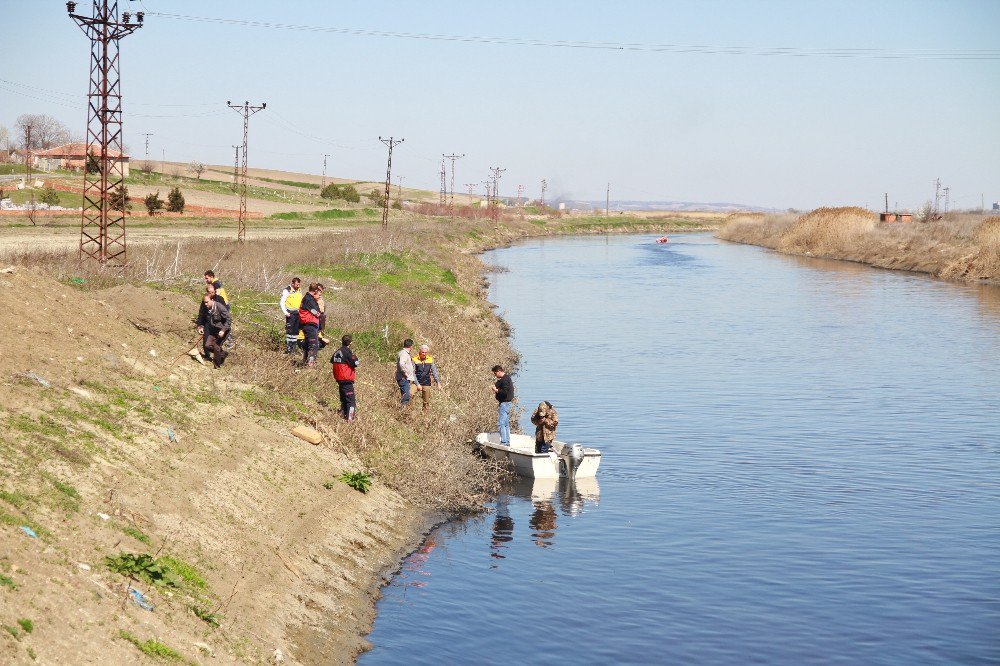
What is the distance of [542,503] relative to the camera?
2525 centimetres

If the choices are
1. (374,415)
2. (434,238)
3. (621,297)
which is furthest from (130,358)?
(434,238)

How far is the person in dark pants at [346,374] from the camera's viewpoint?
23.9 meters

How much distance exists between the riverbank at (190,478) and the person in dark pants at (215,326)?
46cm

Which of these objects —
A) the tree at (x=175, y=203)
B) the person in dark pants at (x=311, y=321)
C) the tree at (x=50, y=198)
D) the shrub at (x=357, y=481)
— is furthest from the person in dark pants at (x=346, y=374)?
the tree at (x=175, y=203)

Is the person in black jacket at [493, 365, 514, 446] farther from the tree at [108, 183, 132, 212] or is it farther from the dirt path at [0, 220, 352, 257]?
the dirt path at [0, 220, 352, 257]

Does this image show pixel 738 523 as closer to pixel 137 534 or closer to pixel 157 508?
pixel 157 508

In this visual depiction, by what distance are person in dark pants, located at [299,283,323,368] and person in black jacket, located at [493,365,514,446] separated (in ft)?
14.4

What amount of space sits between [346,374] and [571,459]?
5609 millimetres

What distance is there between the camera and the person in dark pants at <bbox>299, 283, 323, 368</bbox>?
27.0 meters

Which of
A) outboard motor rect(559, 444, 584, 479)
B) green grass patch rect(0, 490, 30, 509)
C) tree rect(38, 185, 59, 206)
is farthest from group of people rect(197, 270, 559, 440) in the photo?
tree rect(38, 185, 59, 206)

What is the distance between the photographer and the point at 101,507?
1566cm

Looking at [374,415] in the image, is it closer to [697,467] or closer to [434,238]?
[697,467]

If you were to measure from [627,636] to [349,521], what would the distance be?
19.1ft

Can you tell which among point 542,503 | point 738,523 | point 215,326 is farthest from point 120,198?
point 738,523
